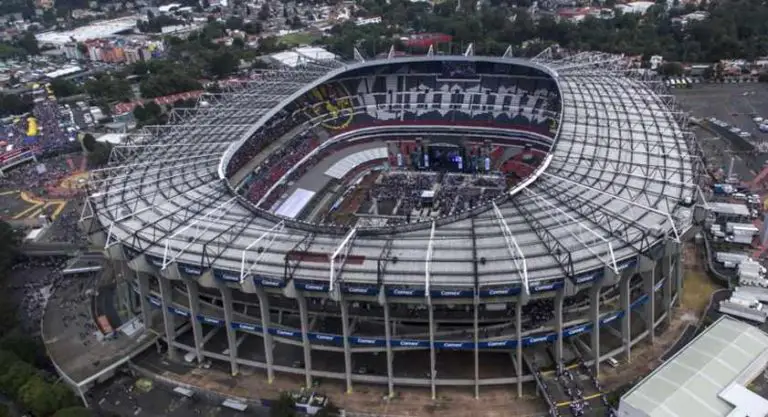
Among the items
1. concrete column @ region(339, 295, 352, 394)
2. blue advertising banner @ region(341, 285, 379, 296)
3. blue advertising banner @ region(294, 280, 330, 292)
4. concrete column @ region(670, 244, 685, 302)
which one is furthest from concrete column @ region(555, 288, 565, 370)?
blue advertising banner @ region(294, 280, 330, 292)

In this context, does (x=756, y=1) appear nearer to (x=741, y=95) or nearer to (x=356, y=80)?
(x=741, y=95)

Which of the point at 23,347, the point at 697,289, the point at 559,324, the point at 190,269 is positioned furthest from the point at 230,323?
the point at 697,289

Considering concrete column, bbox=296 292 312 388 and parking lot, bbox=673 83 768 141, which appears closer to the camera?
concrete column, bbox=296 292 312 388

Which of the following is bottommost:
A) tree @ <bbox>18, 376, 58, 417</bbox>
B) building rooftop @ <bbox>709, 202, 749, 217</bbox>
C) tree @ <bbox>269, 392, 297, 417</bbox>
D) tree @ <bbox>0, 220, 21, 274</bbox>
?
tree @ <bbox>0, 220, 21, 274</bbox>

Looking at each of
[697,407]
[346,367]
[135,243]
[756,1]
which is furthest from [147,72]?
[756,1]

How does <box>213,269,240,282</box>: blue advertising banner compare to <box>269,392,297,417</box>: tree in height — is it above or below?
above

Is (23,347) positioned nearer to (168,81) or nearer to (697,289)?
(697,289)

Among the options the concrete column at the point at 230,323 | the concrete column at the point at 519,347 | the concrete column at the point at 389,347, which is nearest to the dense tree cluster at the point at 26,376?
the concrete column at the point at 230,323

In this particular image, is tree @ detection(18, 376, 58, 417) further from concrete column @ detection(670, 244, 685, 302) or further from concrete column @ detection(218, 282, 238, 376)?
concrete column @ detection(670, 244, 685, 302)
